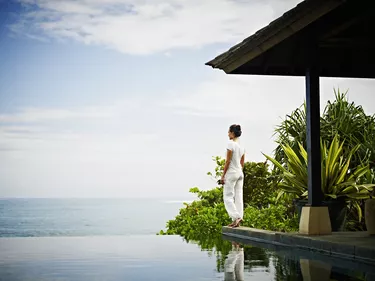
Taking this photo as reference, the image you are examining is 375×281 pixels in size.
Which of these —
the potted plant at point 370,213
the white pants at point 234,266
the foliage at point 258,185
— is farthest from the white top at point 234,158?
the foliage at point 258,185

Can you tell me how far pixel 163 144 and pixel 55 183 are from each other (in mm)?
14982

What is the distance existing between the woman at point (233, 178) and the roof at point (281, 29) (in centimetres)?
260

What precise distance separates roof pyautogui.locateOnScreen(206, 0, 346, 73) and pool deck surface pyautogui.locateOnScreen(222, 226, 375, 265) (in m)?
2.45

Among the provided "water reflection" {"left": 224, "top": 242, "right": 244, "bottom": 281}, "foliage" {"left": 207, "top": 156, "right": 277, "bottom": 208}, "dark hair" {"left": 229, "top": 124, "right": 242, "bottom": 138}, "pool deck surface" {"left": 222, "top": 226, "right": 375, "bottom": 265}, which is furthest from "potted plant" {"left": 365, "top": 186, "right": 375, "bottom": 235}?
"foliage" {"left": 207, "top": 156, "right": 277, "bottom": 208}

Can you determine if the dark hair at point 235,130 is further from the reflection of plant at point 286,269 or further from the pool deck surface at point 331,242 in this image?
the reflection of plant at point 286,269

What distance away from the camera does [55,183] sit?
51.8 metres

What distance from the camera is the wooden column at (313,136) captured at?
9.73 m

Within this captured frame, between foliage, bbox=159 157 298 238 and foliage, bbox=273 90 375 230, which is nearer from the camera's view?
foliage, bbox=273 90 375 230

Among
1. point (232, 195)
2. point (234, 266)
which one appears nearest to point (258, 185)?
point (232, 195)

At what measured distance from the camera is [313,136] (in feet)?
32.1

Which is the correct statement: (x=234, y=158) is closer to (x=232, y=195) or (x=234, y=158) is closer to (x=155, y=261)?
(x=232, y=195)

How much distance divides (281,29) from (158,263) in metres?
3.43

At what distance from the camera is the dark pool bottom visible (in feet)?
20.6

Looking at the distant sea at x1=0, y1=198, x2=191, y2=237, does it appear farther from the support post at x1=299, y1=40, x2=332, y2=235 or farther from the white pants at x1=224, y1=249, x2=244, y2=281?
the white pants at x1=224, y1=249, x2=244, y2=281
